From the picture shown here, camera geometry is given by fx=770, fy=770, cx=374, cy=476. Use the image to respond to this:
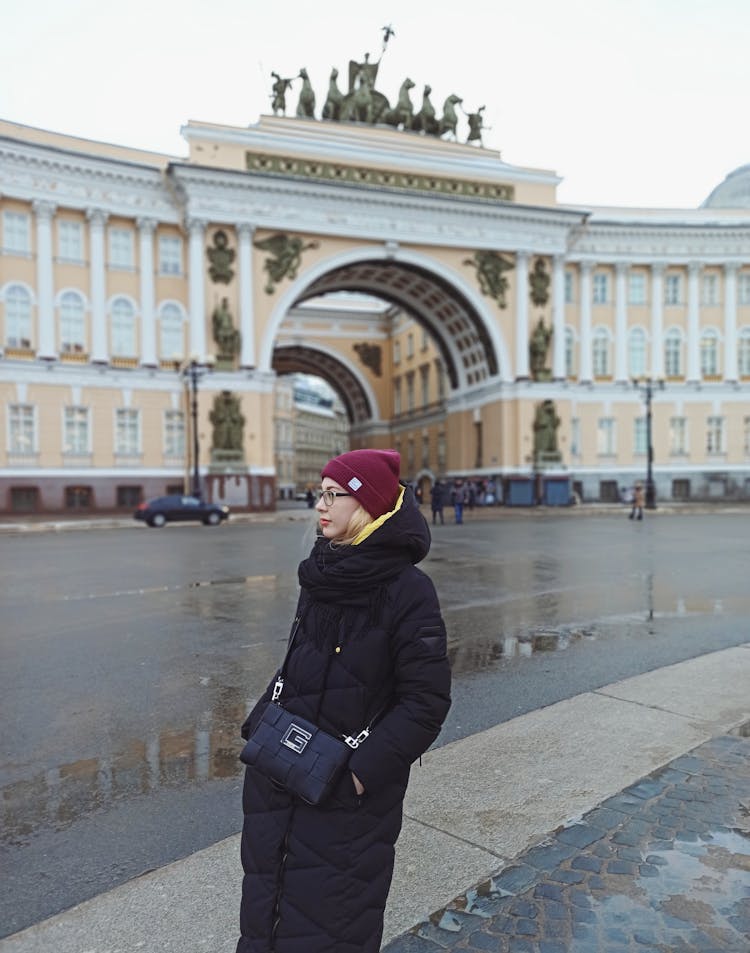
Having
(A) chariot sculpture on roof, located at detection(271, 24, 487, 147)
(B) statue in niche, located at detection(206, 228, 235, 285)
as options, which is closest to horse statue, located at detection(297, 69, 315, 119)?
(A) chariot sculpture on roof, located at detection(271, 24, 487, 147)

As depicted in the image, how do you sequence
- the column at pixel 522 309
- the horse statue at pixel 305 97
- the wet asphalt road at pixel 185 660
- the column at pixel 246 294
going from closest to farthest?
the wet asphalt road at pixel 185 660 < the column at pixel 246 294 < the horse statue at pixel 305 97 < the column at pixel 522 309

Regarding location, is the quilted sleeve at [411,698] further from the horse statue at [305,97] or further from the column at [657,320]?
the column at [657,320]

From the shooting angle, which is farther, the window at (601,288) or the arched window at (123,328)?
the window at (601,288)

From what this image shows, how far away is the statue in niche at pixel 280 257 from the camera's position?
37281mm

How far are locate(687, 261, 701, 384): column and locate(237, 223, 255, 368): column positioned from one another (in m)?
26.7

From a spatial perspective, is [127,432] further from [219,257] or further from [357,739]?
[357,739]

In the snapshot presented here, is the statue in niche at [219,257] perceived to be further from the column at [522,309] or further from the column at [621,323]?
the column at [621,323]

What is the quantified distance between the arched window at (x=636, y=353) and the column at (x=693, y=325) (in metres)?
2.97

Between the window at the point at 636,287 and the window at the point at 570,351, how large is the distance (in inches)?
172

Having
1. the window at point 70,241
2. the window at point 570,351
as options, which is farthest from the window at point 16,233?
the window at point 570,351

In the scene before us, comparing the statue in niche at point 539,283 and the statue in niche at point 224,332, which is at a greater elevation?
the statue in niche at point 539,283

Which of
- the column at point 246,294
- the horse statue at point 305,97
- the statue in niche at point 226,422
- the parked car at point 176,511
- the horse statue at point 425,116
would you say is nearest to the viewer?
the parked car at point 176,511

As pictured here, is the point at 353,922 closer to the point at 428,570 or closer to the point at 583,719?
the point at 583,719

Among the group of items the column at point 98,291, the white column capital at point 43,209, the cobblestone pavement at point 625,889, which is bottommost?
the cobblestone pavement at point 625,889
